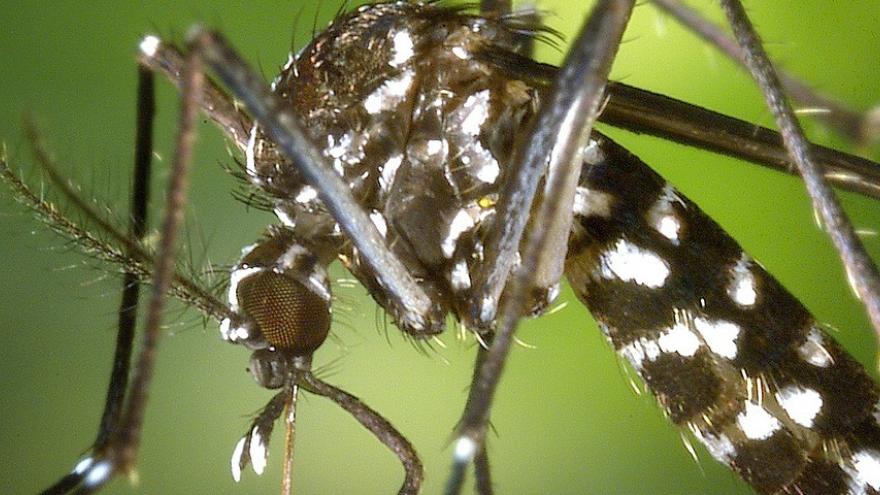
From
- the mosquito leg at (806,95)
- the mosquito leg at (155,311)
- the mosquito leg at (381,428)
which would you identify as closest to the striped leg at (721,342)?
the mosquito leg at (806,95)

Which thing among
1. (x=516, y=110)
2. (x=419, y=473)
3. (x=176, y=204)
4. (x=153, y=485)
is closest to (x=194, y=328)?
(x=153, y=485)

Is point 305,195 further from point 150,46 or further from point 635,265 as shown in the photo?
point 635,265

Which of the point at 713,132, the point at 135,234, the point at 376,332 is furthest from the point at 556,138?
the point at 376,332

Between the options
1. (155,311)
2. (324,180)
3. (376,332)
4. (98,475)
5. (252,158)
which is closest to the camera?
(155,311)

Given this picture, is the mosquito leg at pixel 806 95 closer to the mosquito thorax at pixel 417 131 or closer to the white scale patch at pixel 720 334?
the mosquito thorax at pixel 417 131

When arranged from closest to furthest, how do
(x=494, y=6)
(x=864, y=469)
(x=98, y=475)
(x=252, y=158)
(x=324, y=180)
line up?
(x=98, y=475) → (x=324, y=180) → (x=864, y=469) → (x=252, y=158) → (x=494, y=6)

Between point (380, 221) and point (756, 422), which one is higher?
point (380, 221)

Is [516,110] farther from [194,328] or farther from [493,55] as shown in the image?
[194,328]

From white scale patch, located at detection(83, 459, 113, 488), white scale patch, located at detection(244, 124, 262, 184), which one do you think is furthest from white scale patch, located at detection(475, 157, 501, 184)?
white scale patch, located at detection(83, 459, 113, 488)
